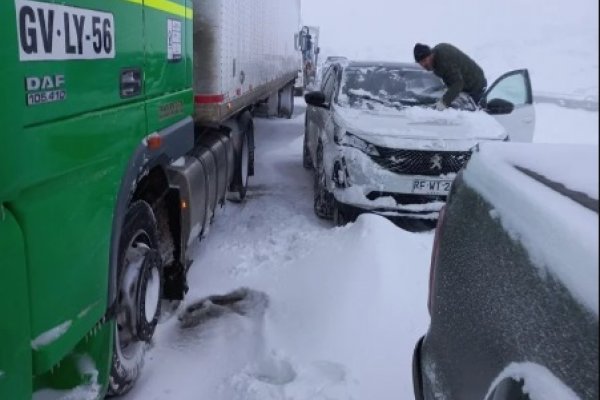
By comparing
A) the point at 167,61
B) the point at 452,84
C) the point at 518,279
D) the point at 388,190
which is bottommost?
the point at 388,190

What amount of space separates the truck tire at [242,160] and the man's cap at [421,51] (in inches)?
86.8

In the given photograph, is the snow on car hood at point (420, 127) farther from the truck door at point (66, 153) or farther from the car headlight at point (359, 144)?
the truck door at point (66, 153)

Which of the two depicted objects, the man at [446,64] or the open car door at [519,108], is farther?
the open car door at [519,108]

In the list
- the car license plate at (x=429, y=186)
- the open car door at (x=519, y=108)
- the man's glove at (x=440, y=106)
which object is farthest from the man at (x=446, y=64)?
the car license plate at (x=429, y=186)

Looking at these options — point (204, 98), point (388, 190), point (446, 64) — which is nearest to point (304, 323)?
point (204, 98)

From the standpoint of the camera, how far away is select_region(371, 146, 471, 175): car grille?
19.4 ft

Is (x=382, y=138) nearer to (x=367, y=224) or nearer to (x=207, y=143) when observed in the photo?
(x=367, y=224)

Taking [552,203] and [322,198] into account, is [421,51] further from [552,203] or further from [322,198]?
[552,203]

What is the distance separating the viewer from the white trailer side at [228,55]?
14.6 feet

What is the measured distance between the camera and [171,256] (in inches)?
158

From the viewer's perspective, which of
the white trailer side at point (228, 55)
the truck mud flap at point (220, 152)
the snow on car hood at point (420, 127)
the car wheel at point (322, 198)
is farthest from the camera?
the car wheel at point (322, 198)

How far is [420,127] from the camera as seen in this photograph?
242 inches

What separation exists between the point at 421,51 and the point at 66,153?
18.2 feet

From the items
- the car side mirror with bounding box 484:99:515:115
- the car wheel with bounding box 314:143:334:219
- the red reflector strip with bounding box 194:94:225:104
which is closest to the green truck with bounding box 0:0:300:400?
the red reflector strip with bounding box 194:94:225:104
